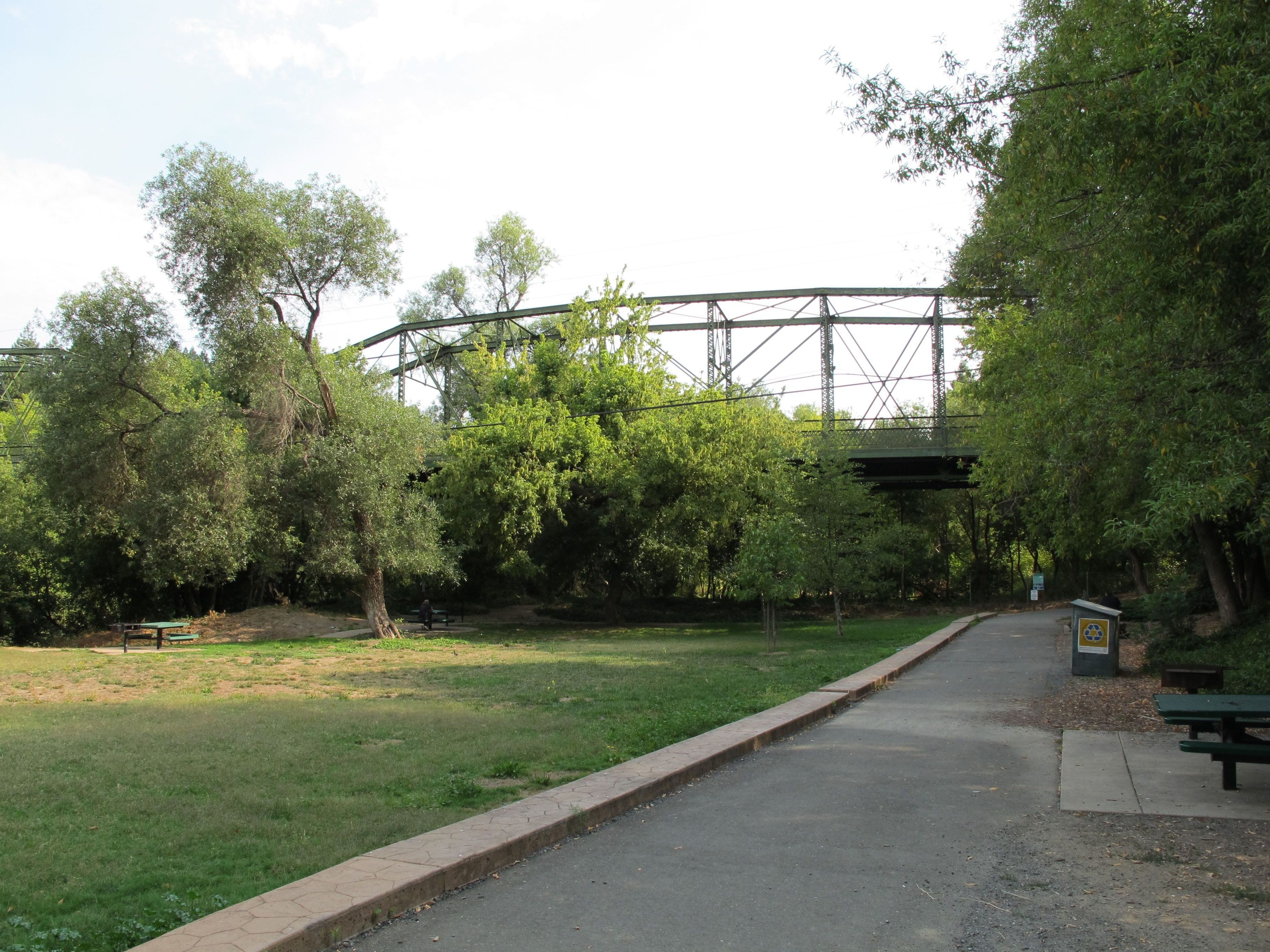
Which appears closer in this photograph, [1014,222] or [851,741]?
[851,741]

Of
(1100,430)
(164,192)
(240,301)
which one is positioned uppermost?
(164,192)

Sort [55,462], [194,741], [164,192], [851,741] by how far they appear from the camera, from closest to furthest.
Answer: [194,741], [851,741], [164,192], [55,462]

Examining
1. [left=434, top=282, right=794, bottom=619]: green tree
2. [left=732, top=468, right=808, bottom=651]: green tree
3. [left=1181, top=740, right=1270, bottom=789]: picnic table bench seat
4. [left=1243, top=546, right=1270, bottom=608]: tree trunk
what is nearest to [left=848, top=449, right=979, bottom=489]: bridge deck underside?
[left=434, top=282, right=794, bottom=619]: green tree

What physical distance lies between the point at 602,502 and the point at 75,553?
64.1 ft

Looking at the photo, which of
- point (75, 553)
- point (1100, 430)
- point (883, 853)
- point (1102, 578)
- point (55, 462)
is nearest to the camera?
point (883, 853)

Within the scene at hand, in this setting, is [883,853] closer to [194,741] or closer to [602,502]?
[194,741]

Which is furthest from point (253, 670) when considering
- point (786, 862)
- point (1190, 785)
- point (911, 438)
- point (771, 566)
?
point (911, 438)

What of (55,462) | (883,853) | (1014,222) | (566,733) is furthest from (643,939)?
(55,462)

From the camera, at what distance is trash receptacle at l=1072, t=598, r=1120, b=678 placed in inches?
619

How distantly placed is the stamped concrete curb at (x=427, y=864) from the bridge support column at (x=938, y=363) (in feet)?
100

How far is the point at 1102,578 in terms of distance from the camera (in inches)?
2206

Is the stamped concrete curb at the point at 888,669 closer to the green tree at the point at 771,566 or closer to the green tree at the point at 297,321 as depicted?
the green tree at the point at 771,566

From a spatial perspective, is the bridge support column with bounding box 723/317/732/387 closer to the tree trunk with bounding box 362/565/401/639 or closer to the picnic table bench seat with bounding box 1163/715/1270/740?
the tree trunk with bounding box 362/565/401/639

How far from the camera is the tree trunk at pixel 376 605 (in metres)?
27.2
